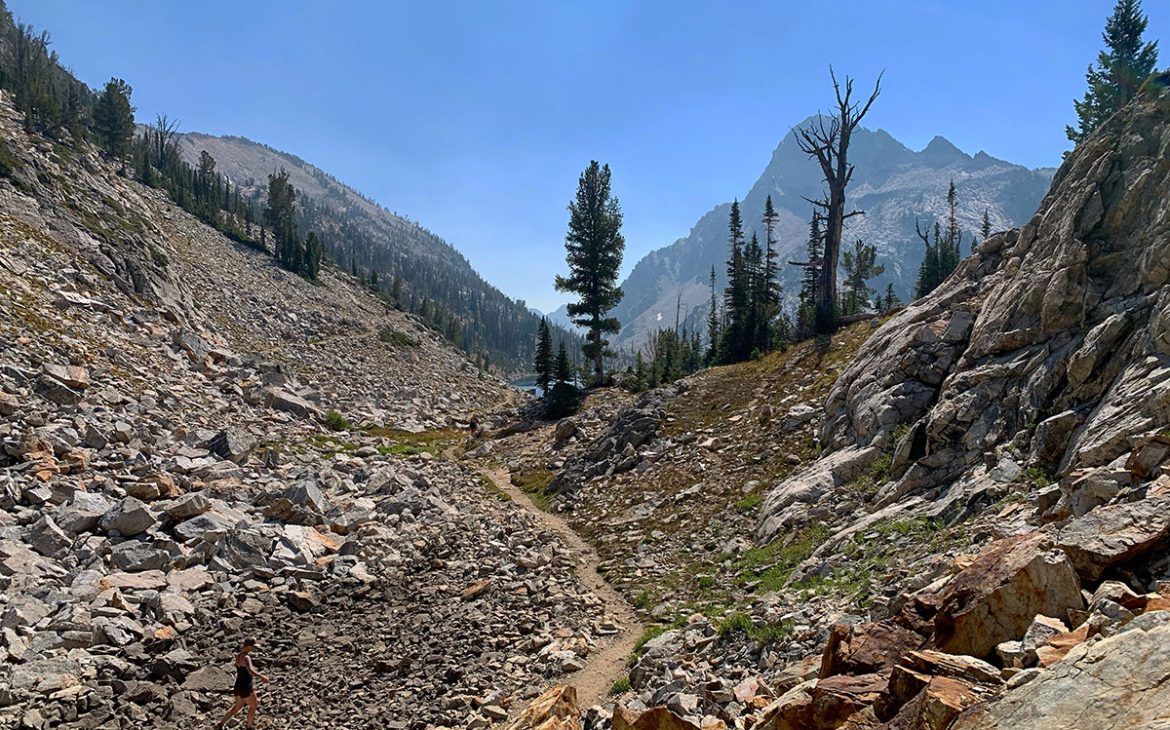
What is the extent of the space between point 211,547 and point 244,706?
6543 mm

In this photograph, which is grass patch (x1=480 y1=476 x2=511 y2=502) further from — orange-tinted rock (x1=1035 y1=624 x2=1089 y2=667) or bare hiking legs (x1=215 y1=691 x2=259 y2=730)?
orange-tinted rock (x1=1035 y1=624 x2=1089 y2=667)

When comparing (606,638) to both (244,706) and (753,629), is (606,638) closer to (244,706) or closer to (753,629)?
(753,629)

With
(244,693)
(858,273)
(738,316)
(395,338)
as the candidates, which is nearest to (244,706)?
(244,693)

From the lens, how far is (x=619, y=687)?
11.4m

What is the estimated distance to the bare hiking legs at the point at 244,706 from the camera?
444 inches

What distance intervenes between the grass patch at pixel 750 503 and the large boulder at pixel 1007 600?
12.6 metres

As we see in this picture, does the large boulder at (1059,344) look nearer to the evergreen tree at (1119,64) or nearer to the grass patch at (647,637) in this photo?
the grass patch at (647,637)

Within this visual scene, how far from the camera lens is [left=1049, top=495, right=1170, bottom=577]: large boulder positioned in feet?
23.1

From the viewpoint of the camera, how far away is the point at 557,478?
2823cm

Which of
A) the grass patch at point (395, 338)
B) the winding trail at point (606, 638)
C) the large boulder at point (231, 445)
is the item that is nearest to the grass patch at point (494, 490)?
the winding trail at point (606, 638)

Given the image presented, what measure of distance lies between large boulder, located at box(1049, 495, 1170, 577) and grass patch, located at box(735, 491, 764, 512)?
12.5 meters

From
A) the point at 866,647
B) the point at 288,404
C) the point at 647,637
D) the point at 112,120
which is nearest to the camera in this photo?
the point at 866,647

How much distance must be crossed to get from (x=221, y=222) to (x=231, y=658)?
103 meters

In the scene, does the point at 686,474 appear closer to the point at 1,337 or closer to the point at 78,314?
the point at 1,337
